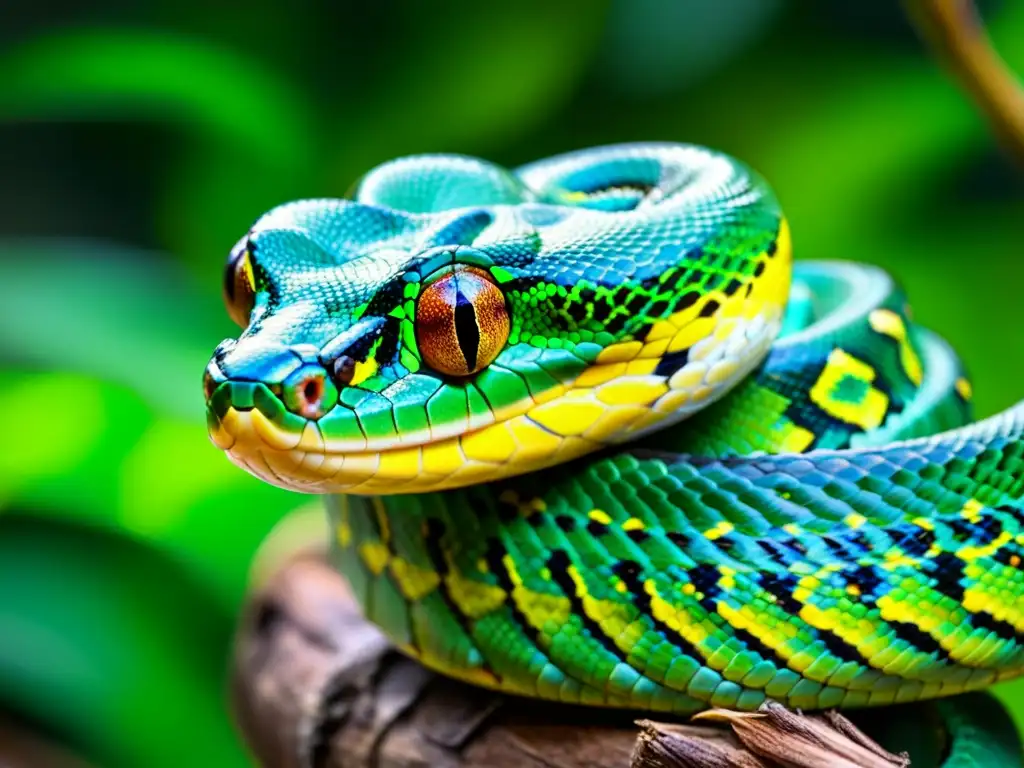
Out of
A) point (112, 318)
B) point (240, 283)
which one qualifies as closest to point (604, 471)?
point (240, 283)

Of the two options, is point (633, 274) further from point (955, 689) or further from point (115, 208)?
point (115, 208)

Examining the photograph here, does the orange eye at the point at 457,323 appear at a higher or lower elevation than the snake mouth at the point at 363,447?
higher

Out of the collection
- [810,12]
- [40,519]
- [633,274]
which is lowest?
[40,519]

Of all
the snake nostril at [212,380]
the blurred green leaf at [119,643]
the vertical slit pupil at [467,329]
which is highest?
the vertical slit pupil at [467,329]

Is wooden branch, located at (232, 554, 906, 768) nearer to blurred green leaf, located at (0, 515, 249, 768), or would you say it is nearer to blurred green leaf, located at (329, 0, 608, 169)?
blurred green leaf, located at (0, 515, 249, 768)

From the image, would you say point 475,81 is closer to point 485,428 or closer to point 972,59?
point 972,59

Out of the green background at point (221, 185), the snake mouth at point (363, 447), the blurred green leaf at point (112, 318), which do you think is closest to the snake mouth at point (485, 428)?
the snake mouth at point (363, 447)

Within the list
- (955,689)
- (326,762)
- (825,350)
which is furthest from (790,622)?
(326,762)

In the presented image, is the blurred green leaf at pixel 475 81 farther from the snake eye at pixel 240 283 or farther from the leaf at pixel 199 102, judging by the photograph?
the snake eye at pixel 240 283
